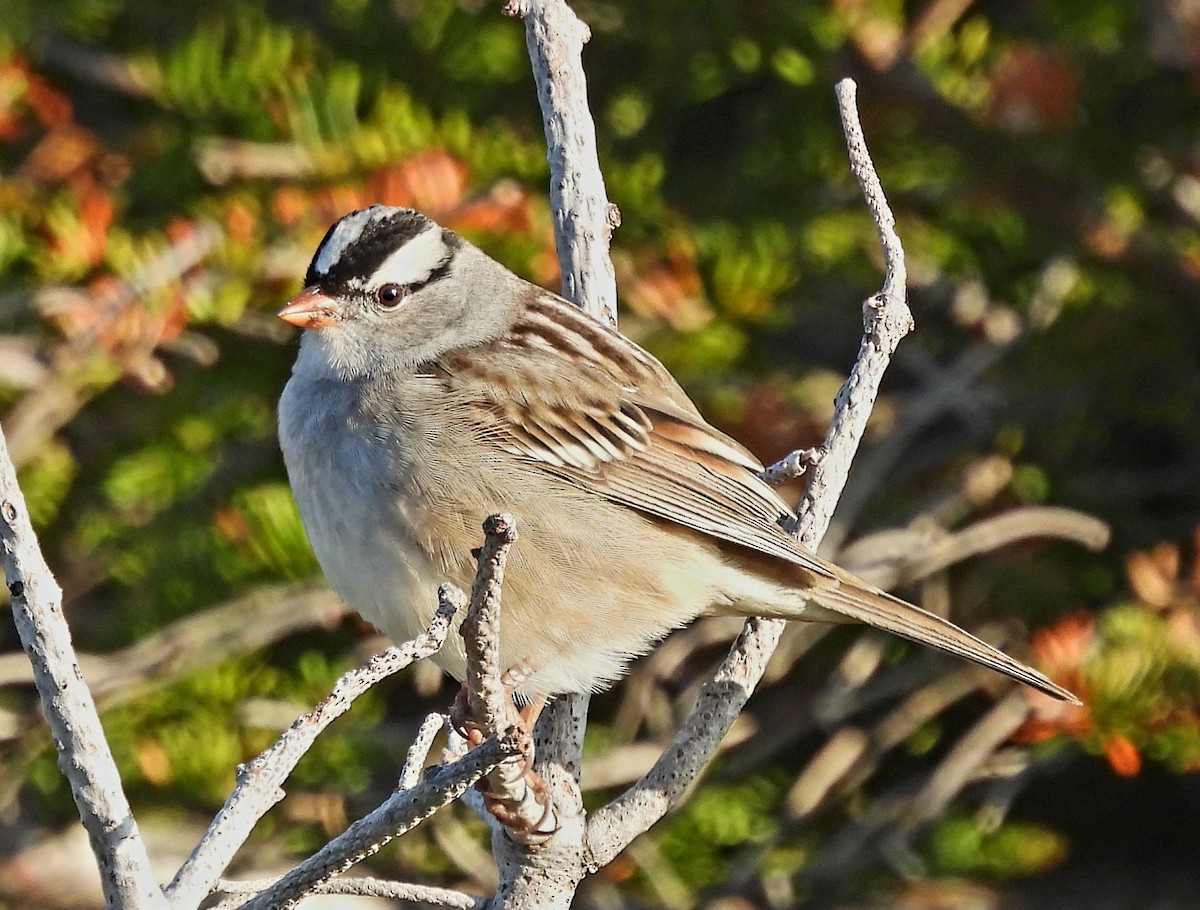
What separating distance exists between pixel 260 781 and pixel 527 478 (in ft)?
3.22

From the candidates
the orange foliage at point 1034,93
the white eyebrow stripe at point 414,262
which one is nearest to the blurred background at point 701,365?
the orange foliage at point 1034,93

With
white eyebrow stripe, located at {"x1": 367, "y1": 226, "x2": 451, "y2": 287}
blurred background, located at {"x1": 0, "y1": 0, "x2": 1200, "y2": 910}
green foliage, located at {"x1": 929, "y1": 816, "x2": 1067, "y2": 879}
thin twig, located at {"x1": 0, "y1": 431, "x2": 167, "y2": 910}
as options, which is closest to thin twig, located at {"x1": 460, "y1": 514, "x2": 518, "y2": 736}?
thin twig, located at {"x1": 0, "y1": 431, "x2": 167, "y2": 910}

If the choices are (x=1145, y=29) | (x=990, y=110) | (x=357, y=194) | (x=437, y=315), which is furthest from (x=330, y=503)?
(x=1145, y=29)

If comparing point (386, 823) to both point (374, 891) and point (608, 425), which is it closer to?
point (374, 891)

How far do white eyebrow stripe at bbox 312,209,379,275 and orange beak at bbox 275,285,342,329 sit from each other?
6 centimetres

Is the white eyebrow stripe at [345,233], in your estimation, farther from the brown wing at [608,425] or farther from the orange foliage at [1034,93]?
the orange foliage at [1034,93]

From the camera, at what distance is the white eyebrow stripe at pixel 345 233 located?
8.56 ft

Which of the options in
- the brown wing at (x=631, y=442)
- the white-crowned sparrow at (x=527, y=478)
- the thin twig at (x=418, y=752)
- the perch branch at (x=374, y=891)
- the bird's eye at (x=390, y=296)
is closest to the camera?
the perch branch at (x=374, y=891)

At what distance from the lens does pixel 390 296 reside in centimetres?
273

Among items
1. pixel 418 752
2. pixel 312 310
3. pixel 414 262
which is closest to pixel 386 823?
pixel 418 752

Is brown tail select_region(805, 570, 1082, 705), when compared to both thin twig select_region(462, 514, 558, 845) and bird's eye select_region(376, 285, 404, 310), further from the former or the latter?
bird's eye select_region(376, 285, 404, 310)

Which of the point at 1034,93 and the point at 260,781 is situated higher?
the point at 1034,93

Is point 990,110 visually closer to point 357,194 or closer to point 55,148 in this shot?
point 357,194

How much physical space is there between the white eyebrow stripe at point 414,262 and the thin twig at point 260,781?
3.89 ft
